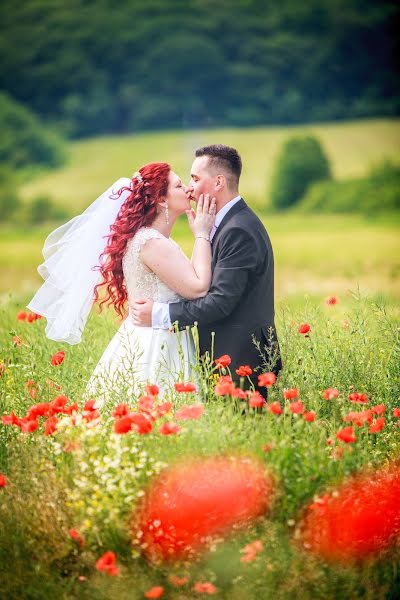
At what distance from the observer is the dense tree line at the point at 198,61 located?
40250mm

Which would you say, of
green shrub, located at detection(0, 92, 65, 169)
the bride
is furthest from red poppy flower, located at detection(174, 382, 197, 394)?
green shrub, located at detection(0, 92, 65, 169)

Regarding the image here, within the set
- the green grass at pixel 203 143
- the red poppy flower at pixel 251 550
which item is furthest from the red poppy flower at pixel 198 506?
the green grass at pixel 203 143

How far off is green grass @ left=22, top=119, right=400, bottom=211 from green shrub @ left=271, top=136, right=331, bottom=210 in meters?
1.17

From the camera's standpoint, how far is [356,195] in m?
35.0

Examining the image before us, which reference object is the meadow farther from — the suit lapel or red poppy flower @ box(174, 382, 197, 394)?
the suit lapel

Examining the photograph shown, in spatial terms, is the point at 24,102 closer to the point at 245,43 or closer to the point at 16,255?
the point at 245,43

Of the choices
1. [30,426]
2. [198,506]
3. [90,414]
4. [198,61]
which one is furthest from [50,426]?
[198,61]

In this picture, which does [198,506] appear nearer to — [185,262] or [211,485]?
[211,485]

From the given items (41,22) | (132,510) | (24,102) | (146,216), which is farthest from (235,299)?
(41,22)

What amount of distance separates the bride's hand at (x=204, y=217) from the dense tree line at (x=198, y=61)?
112 ft

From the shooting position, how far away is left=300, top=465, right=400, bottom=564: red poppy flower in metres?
3.66

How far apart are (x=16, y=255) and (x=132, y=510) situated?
25320 millimetres

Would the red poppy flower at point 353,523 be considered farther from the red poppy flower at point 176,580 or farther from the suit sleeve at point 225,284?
the suit sleeve at point 225,284

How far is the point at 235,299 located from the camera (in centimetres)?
496
